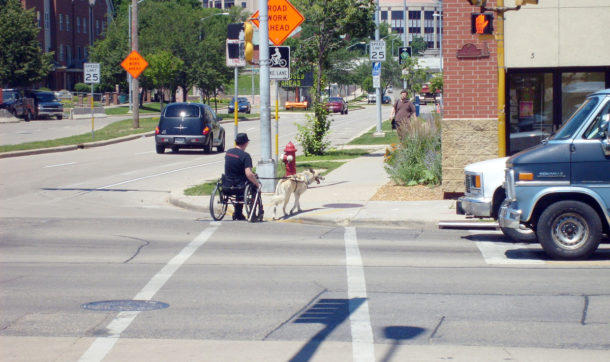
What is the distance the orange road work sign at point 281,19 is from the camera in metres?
18.8

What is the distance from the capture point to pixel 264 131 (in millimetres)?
17812

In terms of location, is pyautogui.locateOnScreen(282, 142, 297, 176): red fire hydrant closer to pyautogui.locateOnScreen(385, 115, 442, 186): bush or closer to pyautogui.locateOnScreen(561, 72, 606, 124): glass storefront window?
pyautogui.locateOnScreen(385, 115, 442, 186): bush

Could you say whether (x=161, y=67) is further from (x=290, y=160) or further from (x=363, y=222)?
(x=363, y=222)

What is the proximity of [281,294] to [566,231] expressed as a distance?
415 centimetres

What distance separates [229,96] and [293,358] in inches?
4131

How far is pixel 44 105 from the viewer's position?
5322 centimetres

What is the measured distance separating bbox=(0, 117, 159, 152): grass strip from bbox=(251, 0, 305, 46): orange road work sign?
13.2 m

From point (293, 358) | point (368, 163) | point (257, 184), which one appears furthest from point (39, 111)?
point (293, 358)

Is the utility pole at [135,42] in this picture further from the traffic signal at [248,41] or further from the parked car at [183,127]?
the traffic signal at [248,41]

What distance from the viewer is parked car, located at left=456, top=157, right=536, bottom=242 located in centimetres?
1209

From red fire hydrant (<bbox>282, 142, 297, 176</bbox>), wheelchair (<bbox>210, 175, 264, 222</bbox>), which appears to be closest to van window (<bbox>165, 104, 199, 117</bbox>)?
red fire hydrant (<bbox>282, 142, 297, 176</bbox>)

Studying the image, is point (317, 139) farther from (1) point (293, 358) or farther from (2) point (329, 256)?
(1) point (293, 358)

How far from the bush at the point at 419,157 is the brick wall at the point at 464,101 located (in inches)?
40.4

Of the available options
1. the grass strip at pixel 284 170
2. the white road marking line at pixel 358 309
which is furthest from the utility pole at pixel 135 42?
the white road marking line at pixel 358 309
